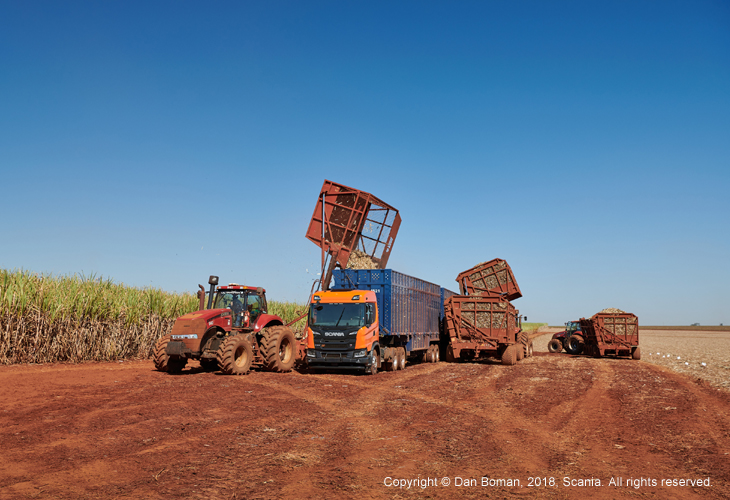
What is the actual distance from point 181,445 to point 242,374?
7.37 meters

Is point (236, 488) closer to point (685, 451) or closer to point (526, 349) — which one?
point (685, 451)

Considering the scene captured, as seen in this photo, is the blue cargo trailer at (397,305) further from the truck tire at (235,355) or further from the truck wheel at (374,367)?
the truck tire at (235,355)

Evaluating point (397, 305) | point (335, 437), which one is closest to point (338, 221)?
point (397, 305)

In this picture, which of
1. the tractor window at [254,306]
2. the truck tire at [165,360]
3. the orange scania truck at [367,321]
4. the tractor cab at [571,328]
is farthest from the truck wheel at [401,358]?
the tractor cab at [571,328]

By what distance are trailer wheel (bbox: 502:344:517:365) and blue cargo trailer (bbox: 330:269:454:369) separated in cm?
326

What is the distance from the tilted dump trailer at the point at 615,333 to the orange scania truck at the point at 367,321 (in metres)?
12.0

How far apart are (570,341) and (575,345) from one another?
0.44 metres

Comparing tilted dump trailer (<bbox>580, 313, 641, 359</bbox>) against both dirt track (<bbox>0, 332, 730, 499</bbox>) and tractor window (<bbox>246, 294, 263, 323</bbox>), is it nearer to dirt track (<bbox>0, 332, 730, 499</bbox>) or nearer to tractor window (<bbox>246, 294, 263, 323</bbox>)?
dirt track (<bbox>0, 332, 730, 499</bbox>)

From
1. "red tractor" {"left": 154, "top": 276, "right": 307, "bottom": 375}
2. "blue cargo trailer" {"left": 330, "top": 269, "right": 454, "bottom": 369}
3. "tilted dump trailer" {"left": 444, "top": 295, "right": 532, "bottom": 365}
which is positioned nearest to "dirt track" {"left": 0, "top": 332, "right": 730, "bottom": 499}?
"red tractor" {"left": 154, "top": 276, "right": 307, "bottom": 375}

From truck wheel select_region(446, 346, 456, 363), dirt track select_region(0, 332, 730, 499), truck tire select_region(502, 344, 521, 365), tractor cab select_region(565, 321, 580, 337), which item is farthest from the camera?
tractor cab select_region(565, 321, 580, 337)

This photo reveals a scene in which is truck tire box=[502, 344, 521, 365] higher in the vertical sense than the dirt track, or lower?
higher

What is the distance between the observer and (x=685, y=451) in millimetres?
7789

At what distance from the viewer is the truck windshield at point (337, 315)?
1692 cm

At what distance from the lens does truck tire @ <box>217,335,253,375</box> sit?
47.5 ft
